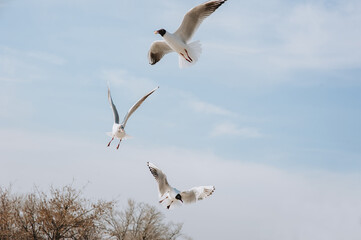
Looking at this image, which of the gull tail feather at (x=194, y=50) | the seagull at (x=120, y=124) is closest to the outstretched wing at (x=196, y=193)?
the seagull at (x=120, y=124)

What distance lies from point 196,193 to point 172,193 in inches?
26.4

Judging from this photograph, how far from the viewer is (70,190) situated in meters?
22.0

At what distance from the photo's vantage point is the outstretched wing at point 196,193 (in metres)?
11.5

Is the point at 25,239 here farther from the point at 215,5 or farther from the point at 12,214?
the point at 215,5

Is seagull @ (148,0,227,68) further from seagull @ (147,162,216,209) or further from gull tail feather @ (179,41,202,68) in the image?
seagull @ (147,162,216,209)

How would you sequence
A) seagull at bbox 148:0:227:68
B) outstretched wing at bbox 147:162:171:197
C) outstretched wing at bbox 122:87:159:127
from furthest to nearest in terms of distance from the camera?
outstretched wing at bbox 122:87:159:127, outstretched wing at bbox 147:162:171:197, seagull at bbox 148:0:227:68

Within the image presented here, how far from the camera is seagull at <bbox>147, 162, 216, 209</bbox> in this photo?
11.5 m

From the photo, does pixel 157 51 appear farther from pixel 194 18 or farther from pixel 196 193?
pixel 196 193

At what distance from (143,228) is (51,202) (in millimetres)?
11231

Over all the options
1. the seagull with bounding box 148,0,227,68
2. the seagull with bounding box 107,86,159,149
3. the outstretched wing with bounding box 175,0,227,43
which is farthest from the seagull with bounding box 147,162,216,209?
the outstretched wing with bounding box 175,0,227,43

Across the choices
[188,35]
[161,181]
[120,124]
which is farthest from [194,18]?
[161,181]

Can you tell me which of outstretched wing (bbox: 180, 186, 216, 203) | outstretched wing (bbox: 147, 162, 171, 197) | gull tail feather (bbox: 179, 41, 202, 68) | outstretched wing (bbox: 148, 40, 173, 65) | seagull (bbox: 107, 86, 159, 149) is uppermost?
outstretched wing (bbox: 148, 40, 173, 65)

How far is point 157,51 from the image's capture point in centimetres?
1322

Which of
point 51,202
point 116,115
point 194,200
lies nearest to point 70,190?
point 51,202
